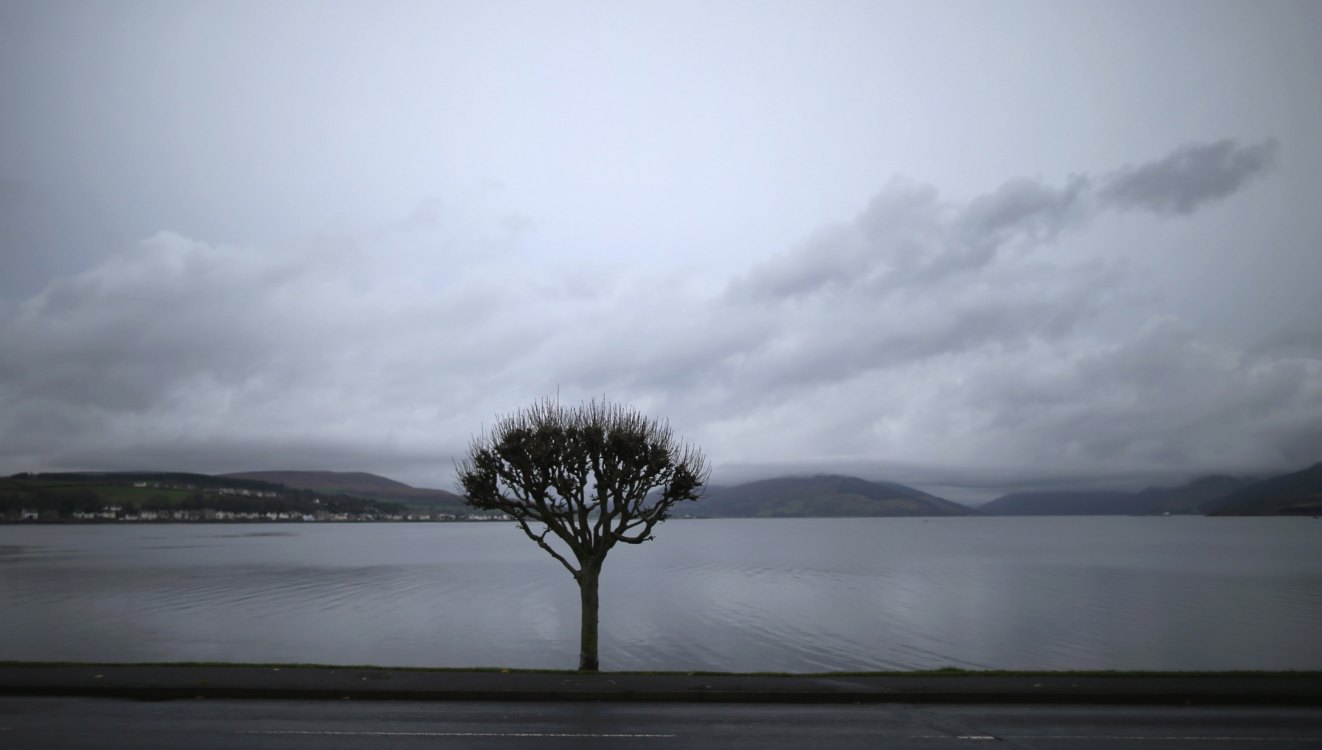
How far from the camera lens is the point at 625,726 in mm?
15344

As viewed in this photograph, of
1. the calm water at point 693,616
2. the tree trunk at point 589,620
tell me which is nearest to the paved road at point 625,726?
the tree trunk at point 589,620

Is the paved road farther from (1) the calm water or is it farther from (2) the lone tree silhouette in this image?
(1) the calm water

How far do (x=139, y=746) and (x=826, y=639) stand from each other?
32.6m

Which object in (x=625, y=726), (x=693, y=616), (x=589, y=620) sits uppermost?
(x=589, y=620)

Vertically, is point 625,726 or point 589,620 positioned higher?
point 589,620

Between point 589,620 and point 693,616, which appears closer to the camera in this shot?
point 589,620

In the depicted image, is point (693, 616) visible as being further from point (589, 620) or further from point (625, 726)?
point (625, 726)

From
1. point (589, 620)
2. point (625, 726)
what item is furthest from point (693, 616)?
point (625, 726)

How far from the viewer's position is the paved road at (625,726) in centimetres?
1398

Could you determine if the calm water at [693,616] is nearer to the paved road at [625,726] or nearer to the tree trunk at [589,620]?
the tree trunk at [589,620]

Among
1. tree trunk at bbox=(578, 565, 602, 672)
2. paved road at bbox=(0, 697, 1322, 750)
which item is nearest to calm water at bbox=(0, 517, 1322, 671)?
tree trunk at bbox=(578, 565, 602, 672)

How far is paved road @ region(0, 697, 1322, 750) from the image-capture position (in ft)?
45.9

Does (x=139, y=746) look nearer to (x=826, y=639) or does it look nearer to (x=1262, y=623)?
(x=826, y=639)

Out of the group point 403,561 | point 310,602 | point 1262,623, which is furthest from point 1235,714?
point 403,561
